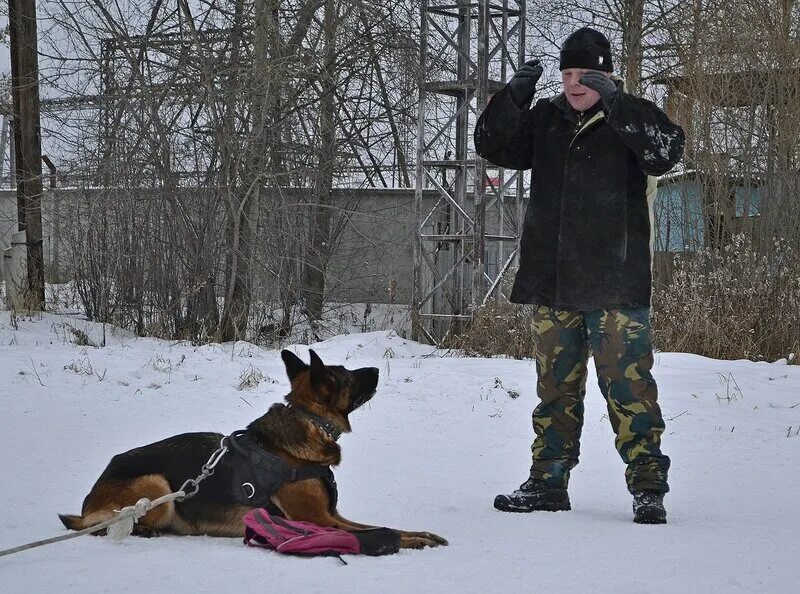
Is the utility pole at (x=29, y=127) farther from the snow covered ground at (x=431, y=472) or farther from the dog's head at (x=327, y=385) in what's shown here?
the dog's head at (x=327, y=385)

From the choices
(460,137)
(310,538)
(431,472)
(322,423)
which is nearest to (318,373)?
Answer: (322,423)

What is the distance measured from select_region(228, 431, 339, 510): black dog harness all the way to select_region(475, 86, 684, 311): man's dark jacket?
1.30 m

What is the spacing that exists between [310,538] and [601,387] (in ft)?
5.12

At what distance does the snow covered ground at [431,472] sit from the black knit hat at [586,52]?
196cm

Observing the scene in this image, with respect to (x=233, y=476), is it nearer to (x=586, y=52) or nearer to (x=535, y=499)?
(x=535, y=499)

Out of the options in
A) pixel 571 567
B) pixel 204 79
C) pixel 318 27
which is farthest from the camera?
pixel 318 27

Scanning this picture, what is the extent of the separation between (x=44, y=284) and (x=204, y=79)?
14.7ft

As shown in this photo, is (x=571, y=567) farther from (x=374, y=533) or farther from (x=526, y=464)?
(x=526, y=464)

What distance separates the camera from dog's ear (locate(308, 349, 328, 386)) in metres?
3.63

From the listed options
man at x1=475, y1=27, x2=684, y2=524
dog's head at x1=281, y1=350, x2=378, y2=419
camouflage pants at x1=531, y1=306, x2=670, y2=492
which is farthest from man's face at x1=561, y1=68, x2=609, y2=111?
dog's head at x1=281, y1=350, x2=378, y2=419

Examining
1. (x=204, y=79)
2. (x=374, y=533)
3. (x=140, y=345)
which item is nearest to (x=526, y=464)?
(x=374, y=533)

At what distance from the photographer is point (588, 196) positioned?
4.04 m

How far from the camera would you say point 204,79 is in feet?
39.7

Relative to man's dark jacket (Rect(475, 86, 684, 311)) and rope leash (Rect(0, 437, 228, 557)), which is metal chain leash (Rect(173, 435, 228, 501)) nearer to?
rope leash (Rect(0, 437, 228, 557))
